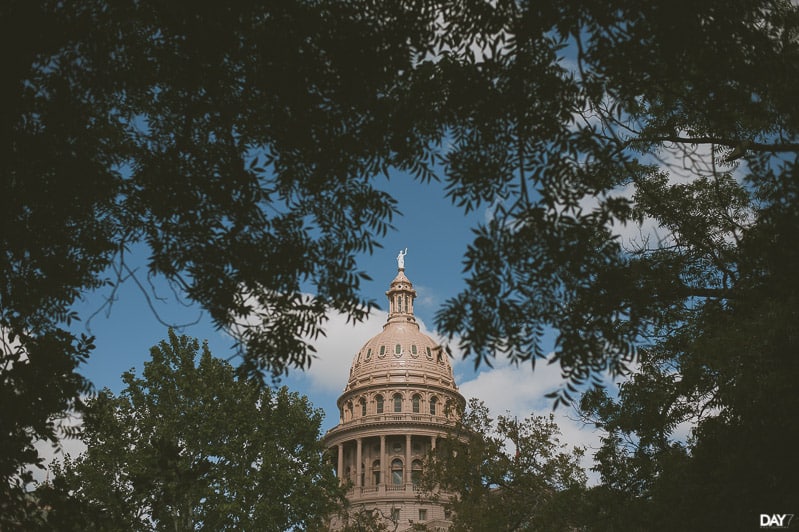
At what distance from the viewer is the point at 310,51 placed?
7395mm

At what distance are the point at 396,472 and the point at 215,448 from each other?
5552 cm

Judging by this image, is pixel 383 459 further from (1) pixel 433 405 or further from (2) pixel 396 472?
(1) pixel 433 405

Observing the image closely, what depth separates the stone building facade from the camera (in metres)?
82.1

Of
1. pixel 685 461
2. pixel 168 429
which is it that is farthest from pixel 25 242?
pixel 168 429

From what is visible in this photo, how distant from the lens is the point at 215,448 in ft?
106

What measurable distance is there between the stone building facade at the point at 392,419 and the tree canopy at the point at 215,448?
44.8 meters

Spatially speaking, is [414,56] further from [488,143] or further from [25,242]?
[25,242]

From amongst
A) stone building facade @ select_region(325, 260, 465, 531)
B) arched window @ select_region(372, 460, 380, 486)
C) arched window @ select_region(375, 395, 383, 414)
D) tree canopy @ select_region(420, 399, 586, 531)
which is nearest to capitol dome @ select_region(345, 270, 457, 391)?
stone building facade @ select_region(325, 260, 465, 531)

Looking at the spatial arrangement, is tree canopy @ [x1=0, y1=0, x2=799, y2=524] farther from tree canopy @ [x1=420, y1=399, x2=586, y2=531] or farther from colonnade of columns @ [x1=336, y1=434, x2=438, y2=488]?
colonnade of columns @ [x1=336, y1=434, x2=438, y2=488]

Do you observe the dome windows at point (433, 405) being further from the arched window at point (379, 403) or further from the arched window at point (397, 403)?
the arched window at point (379, 403)

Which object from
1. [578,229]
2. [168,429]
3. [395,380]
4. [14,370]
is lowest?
[14,370]

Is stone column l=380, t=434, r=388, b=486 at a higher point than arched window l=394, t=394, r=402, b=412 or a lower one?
lower

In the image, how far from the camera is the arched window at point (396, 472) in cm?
8481

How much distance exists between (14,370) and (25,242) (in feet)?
4.10
